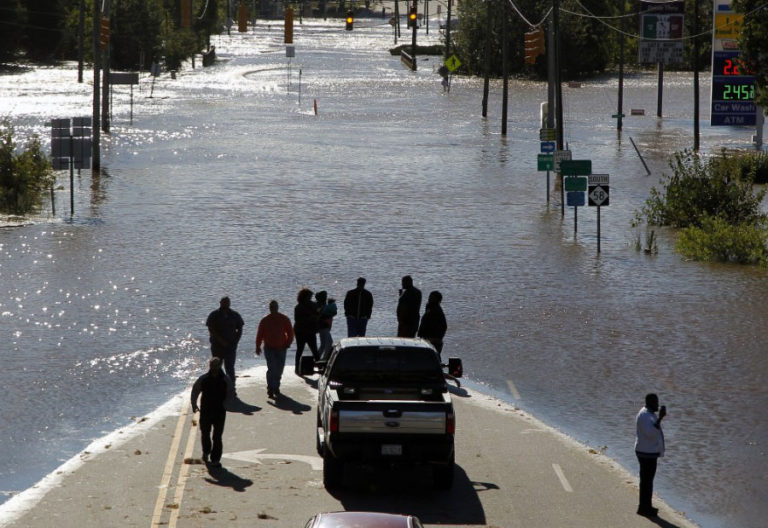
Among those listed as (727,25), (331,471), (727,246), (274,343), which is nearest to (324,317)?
(274,343)

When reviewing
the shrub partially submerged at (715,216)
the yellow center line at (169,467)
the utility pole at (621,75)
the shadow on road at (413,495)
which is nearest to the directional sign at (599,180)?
the shrub partially submerged at (715,216)

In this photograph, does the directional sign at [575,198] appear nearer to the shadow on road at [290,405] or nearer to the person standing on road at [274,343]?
the person standing on road at [274,343]

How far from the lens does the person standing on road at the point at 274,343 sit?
668 inches

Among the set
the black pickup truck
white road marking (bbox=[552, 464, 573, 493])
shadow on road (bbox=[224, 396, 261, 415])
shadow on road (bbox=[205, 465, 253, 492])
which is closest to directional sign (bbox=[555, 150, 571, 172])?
shadow on road (bbox=[224, 396, 261, 415])

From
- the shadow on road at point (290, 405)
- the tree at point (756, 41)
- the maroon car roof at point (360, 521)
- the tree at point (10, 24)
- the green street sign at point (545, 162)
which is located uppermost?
the tree at point (10, 24)

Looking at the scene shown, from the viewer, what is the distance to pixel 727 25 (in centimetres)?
4366

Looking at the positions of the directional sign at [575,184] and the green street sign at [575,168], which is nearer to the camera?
the green street sign at [575,168]

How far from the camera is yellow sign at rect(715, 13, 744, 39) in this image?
43.3 m

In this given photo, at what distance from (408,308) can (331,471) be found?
6647mm

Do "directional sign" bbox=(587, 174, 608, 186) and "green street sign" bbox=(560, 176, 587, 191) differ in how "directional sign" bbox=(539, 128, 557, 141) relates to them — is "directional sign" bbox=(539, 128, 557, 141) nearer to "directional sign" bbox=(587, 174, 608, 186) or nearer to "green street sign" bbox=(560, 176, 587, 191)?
"green street sign" bbox=(560, 176, 587, 191)

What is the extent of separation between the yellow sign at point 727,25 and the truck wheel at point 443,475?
1332 inches

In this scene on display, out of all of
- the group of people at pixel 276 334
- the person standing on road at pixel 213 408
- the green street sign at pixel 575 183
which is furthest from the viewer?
the green street sign at pixel 575 183

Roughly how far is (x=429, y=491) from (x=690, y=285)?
14629 mm

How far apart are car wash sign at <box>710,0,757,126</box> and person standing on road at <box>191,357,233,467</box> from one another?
3411 cm
